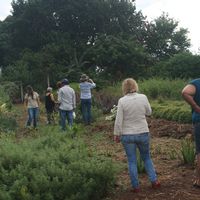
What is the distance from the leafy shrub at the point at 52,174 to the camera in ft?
21.1

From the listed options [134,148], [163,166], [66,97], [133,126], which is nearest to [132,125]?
[133,126]

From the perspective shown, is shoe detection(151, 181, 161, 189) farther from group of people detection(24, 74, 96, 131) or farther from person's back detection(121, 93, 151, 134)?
group of people detection(24, 74, 96, 131)

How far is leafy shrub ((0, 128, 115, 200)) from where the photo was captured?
643 cm

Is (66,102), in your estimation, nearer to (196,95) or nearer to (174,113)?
(174,113)

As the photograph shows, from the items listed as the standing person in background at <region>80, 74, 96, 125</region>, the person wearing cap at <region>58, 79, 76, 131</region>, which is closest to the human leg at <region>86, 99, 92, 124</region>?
the standing person in background at <region>80, 74, 96, 125</region>

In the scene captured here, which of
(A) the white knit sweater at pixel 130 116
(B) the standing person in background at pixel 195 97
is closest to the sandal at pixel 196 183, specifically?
(B) the standing person in background at pixel 195 97

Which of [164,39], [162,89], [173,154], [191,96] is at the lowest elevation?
[173,154]

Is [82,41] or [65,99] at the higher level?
[82,41]

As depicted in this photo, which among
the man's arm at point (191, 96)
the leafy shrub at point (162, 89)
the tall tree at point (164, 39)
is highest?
the tall tree at point (164, 39)

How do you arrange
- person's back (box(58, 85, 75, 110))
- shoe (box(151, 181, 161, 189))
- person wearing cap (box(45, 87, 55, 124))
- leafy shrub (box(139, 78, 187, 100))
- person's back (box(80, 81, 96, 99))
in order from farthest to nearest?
leafy shrub (box(139, 78, 187, 100))
person wearing cap (box(45, 87, 55, 124))
person's back (box(80, 81, 96, 99))
person's back (box(58, 85, 75, 110))
shoe (box(151, 181, 161, 189))

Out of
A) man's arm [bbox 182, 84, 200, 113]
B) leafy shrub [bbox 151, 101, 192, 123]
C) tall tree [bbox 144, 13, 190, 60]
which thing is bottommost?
leafy shrub [bbox 151, 101, 192, 123]

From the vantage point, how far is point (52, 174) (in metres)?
6.73

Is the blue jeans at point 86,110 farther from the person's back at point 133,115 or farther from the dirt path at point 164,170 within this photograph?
the person's back at point 133,115

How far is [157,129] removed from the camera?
14.6 m
